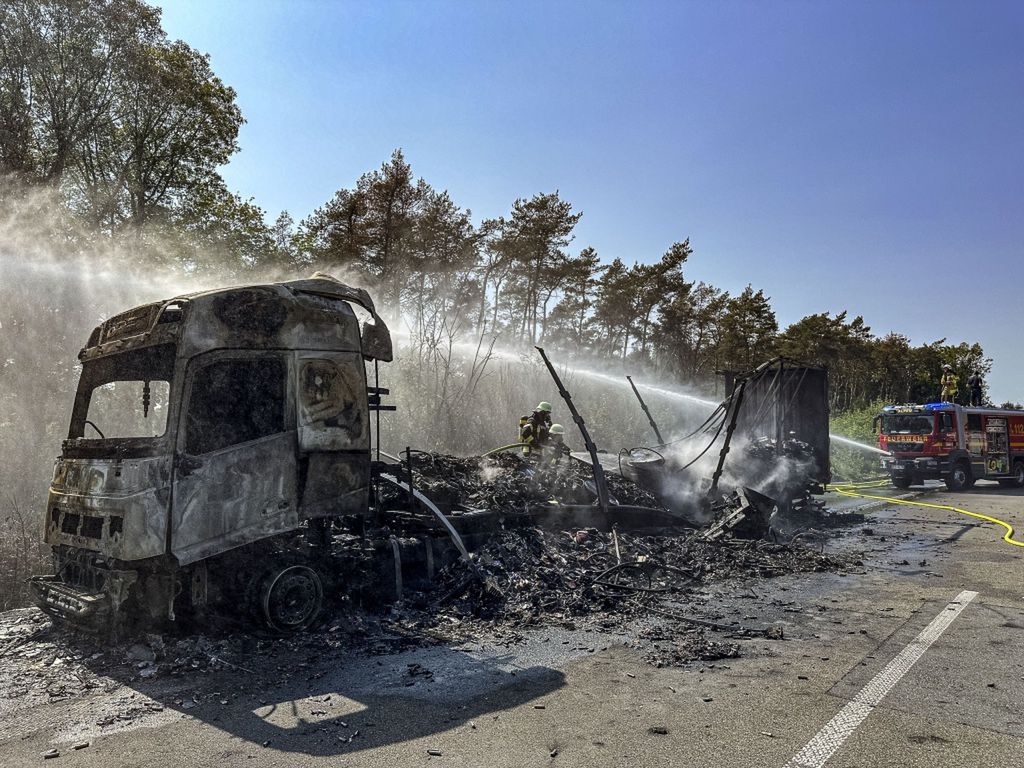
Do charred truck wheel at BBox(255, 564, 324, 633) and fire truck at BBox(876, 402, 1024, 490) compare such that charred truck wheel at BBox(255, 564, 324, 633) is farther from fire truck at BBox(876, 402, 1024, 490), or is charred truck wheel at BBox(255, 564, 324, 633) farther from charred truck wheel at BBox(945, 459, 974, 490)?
charred truck wheel at BBox(945, 459, 974, 490)

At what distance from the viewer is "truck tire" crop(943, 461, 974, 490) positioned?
74.8 ft

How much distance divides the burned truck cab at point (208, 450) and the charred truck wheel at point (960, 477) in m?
22.9

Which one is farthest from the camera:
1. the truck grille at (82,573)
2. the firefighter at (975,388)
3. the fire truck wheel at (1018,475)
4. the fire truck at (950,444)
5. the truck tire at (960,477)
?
the firefighter at (975,388)

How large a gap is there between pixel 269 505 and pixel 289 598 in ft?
2.64

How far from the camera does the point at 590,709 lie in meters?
4.35

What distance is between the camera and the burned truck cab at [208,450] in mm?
5223

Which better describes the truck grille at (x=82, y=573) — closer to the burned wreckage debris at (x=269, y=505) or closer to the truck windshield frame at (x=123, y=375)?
the burned wreckage debris at (x=269, y=505)

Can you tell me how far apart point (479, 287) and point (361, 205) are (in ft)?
19.1


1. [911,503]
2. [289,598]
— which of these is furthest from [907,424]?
[289,598]

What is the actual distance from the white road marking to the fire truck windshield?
1876 centimetres

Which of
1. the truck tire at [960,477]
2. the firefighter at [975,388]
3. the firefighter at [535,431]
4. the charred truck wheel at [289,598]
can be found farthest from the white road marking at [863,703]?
the firefighter at [975,388]

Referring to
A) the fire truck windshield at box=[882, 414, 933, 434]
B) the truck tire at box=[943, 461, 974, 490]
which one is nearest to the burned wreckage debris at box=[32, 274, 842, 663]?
the fire truck windshield at box=[882, 414, 933, 434]

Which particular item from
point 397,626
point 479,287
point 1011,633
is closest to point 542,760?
point 397,626

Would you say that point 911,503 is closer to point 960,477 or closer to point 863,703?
point 960,477
